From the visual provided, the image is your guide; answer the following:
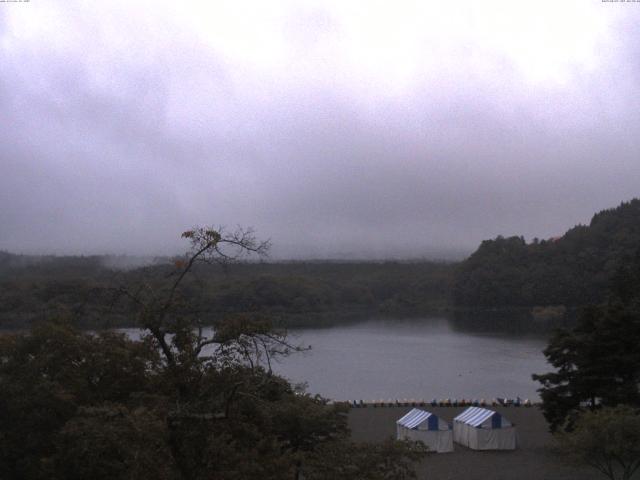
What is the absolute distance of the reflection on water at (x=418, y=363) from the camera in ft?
70.5

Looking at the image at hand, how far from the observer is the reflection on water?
21.5 m

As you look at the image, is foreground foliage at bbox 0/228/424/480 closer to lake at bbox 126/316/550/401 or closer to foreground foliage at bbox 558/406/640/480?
foreground foliage at bbox 558/406/640/480

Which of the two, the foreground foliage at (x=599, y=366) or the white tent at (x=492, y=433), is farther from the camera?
the white tent at (x=492, y=433)

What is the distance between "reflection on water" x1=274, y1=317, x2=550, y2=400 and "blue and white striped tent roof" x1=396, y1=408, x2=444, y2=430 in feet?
13.4

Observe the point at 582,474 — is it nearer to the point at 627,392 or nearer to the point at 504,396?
the point at 627,392

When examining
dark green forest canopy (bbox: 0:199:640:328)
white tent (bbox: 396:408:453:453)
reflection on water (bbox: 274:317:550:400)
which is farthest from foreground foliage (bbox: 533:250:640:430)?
dark green forest canopy (bbox: 0:199:640:328)

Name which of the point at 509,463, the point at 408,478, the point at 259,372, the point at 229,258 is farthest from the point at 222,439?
the point at 509,463

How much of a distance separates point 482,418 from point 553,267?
41.3 metres

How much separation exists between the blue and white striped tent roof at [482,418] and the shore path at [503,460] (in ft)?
1.32

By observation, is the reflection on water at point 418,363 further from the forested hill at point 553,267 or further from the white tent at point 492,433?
the forested hill at point 553,267

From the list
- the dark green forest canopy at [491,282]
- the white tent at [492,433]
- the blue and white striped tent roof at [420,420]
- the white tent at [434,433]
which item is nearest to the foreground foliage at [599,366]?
the white tent at [492,433]

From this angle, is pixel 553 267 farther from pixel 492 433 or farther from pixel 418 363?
pixel 492 433

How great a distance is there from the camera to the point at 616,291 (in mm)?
18156

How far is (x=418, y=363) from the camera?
27.5m
